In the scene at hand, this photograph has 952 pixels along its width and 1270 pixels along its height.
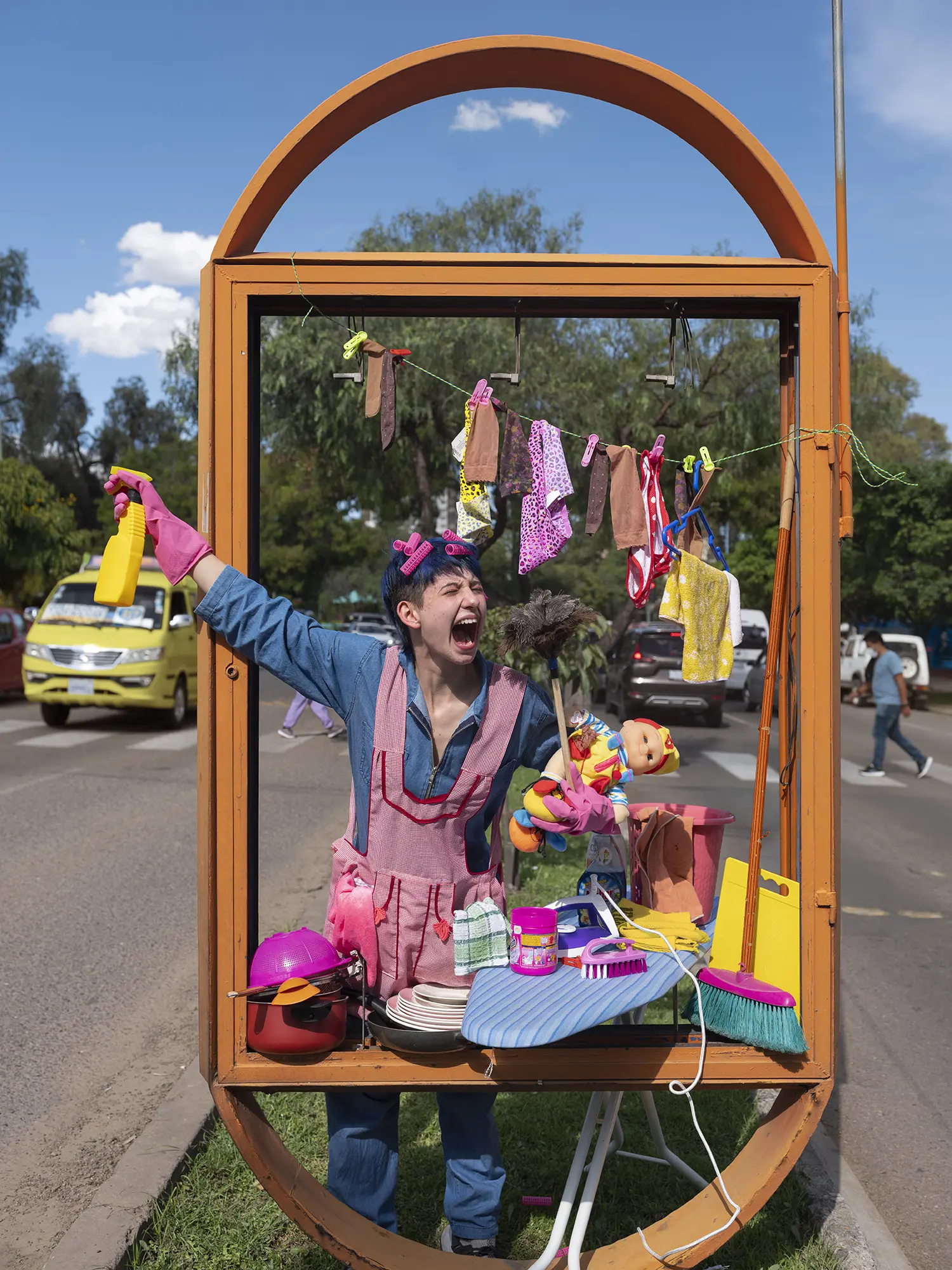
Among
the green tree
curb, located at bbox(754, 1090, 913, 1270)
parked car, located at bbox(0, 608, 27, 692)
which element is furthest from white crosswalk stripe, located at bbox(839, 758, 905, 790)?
the green tree

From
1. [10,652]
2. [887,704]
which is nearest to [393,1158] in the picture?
[887,704]

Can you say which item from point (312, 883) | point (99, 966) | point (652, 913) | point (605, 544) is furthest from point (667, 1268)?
point (605, 544)

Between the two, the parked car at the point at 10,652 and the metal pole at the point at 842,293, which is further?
the parked car at the point at 10,652

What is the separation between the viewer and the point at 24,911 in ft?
21.6

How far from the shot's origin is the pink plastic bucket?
3.13 meters

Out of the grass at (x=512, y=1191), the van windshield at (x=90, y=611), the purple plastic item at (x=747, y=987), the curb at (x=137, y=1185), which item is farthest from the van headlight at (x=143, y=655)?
the purple plastic item at (x=747, y=987)

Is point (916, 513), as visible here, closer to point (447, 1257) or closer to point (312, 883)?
point (312, 883)

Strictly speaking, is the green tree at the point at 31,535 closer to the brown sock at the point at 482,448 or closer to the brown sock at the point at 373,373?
the brown sock at the point at 373,373

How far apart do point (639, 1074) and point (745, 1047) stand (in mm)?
275

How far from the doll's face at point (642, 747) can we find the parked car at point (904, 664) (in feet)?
71.0

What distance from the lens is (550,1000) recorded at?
2.44 meters

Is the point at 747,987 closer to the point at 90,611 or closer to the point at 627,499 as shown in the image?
the point at 627,499

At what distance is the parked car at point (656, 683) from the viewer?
18.6 meters

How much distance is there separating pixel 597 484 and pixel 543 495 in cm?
15
